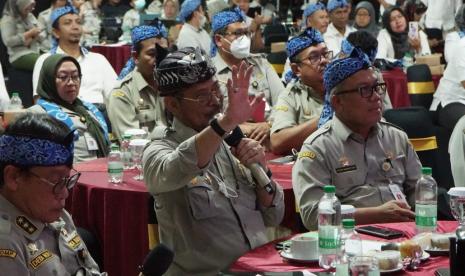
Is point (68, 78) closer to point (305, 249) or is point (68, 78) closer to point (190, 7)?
point (305, 249)

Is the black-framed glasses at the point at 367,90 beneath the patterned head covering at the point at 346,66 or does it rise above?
beneath

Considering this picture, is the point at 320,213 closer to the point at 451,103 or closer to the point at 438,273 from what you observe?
the point at 438,273

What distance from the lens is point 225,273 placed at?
286 cm

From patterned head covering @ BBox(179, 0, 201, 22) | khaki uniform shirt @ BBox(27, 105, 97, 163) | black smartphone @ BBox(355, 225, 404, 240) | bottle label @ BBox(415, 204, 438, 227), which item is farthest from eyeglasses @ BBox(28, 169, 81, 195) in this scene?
patterned head covering @ BBox(179, 0, 201, 22)

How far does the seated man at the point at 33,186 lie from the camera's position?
2.62m

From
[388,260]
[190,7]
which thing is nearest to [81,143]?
[388,260]

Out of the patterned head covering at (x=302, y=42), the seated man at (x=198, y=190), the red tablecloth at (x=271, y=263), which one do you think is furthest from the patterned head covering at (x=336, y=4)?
the red tablecloth at (x=271, y=263)

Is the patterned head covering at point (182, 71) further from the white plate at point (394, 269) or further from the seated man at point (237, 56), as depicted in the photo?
the seated man at point (237, 56)

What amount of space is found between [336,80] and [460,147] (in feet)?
3.31

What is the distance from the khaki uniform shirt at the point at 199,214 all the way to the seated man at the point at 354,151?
38cm

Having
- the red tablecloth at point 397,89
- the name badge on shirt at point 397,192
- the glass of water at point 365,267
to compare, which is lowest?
the red tablecloth at point 397,89

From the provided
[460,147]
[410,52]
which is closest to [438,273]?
[460,147]

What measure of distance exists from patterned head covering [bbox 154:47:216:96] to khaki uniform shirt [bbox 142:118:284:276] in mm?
151

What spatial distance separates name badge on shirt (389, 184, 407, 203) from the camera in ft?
12.4
